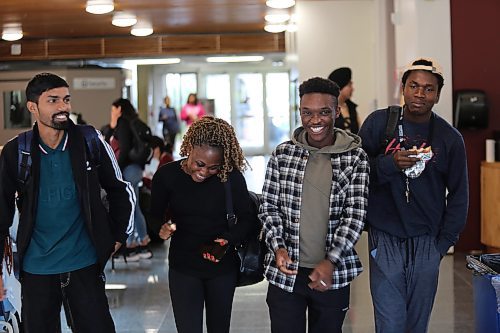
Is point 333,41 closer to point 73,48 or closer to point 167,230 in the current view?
point 73,48

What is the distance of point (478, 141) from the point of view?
7.48 m

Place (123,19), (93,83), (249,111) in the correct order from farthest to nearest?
(249,111)
(93,83)
(123,19)

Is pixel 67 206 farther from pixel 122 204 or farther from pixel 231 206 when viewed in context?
pixel 231 206

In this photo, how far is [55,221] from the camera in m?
3.30

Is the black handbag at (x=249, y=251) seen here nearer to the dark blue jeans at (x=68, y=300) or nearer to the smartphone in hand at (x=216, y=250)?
the smartphone in hand at (x=216, y=250)

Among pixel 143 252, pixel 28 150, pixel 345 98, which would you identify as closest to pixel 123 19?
pixel 143 252

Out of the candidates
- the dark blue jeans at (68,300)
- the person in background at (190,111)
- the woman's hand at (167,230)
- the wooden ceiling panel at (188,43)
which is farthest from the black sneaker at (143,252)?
the person in background at (190,111)

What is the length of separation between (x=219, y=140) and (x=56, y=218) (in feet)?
2.56

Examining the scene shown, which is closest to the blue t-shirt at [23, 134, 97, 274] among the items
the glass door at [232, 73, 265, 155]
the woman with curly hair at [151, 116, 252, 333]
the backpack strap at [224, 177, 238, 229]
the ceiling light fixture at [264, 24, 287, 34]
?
Answer: the woman with curly hair at [151, 116, 252, 333]

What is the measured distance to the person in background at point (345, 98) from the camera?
22.2 ft

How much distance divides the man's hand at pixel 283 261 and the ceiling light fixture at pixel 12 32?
9485 millimetres

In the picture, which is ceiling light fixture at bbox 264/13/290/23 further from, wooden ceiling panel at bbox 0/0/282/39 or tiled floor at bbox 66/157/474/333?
tiled floor at bbox 66/157/474/333

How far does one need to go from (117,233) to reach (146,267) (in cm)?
394

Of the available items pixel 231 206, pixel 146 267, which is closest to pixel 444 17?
pixel 146 267
